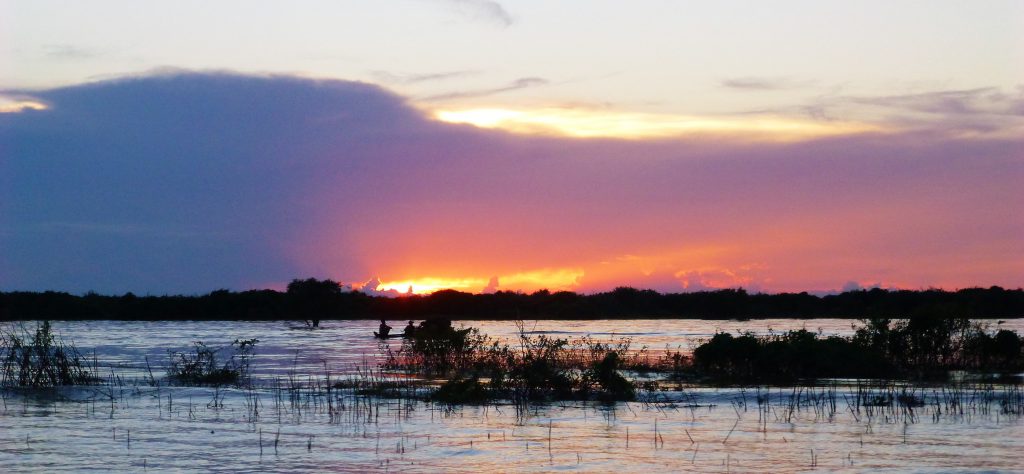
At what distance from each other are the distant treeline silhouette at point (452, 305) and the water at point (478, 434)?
74363mm

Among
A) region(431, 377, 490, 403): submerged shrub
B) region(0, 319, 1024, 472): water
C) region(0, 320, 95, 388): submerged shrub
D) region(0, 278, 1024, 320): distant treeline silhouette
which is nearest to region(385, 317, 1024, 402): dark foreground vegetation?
region(431, 377, 490, 403): submerged shrub

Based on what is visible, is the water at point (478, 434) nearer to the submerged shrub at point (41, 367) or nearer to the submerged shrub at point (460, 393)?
the submerged shrub at point (460, 393)

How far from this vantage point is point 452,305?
11356cm

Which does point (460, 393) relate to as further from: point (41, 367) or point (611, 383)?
point (41, 367)

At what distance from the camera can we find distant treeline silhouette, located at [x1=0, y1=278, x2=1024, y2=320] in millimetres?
99688

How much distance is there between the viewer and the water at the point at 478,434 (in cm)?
1656

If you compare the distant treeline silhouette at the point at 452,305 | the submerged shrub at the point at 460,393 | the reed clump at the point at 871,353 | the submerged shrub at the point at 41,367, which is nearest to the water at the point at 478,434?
the submerged shrub at the point at 460,393

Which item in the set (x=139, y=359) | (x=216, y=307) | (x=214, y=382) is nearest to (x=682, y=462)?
(x=214, y=382)

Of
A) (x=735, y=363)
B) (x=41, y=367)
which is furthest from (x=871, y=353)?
(x=41, y=367)

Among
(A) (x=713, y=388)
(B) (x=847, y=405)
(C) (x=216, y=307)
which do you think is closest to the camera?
(B) (x=847, y=405)

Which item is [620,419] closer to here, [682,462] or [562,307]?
[682,462]

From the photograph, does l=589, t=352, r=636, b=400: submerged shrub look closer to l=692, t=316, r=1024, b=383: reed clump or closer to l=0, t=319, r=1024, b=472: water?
l=0, t=319, r=1024, b=472: water

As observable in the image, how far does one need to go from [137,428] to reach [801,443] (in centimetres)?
1368

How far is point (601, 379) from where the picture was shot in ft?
86.3
